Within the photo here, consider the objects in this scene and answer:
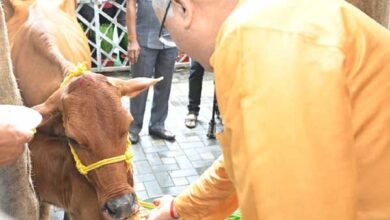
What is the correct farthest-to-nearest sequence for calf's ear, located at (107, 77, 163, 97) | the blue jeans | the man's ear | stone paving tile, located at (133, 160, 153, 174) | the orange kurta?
1. the blue jeans
2. stone paving tile, located at (133, 160, 153, 174)
3. calf's ear, located at (107, 77, 163, 97)
4. the man's ear
5. the orange kurta

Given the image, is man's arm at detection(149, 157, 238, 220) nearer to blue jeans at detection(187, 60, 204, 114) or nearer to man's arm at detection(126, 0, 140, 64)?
man's arm at detection(126, 0, 140, 64)

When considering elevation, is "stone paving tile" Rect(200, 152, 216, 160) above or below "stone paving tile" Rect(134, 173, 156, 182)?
below

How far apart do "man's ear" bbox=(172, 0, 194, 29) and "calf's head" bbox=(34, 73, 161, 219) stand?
1.09 metres

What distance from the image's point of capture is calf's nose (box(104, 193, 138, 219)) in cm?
193

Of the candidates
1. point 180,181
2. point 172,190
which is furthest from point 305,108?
point 180,181

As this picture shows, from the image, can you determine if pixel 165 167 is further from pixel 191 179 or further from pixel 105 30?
pixel 105 30

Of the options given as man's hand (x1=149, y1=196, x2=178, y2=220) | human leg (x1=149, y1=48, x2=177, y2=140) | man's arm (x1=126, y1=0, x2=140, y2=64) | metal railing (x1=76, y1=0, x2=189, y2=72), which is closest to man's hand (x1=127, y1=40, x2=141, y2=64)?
man's arm (x1=126, y1=0, x2=140, y2=64)

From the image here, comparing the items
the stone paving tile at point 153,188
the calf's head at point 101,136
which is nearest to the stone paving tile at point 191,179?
the stone paving tile at point 153,188

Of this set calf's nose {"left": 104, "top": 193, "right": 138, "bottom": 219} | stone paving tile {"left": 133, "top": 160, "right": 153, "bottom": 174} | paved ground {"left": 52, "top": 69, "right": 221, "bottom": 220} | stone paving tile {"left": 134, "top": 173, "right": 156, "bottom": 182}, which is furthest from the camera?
stone paving tile {"left": 133, "top": 160, "right": 153, "bottom": 174}

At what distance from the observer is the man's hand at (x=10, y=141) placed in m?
1.53

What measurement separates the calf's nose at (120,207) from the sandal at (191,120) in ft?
11.7

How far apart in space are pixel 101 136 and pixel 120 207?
0.28 meters

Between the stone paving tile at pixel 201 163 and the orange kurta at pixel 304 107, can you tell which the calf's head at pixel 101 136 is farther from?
the stone paving tile at pixel 201 163

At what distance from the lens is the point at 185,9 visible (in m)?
0.96
